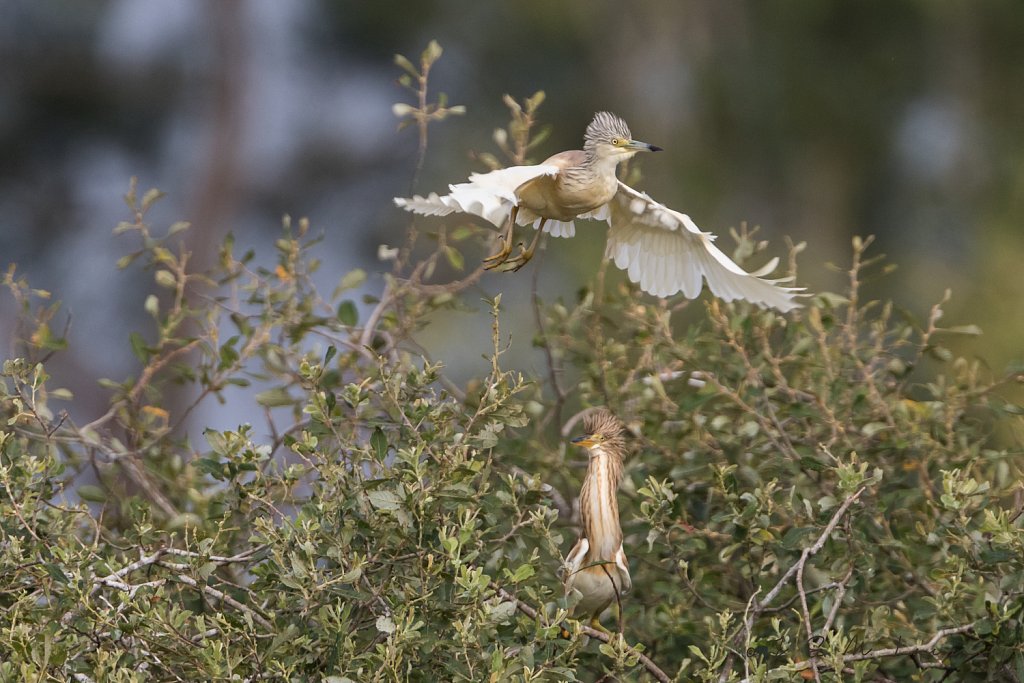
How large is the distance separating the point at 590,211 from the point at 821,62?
635 cm

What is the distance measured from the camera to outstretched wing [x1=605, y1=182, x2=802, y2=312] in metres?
1.93

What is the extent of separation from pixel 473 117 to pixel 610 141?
5605mm

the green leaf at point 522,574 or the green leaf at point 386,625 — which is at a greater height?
the green leaf at point 522,574

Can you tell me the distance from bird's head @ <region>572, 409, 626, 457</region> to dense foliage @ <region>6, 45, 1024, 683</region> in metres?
0.11

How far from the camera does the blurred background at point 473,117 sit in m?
7.14

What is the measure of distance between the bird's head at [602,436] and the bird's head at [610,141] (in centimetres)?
51

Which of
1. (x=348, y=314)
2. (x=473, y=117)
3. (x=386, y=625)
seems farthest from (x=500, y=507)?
(x=473, y=117)

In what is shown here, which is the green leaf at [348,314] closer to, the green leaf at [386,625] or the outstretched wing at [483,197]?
the outstretched wing at [483,197]

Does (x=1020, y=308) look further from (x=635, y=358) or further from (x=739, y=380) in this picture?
(x=739, y=380)

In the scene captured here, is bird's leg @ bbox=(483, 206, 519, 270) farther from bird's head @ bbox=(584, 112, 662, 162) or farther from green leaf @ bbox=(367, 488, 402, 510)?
green leaf @ bbox=(367, 488, 402, 510)

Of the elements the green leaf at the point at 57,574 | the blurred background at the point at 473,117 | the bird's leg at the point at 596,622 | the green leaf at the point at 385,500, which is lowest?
the green leaf at the point at 57,574

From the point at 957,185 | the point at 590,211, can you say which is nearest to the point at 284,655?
the point at 590,211

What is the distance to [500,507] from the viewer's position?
1.77 meters

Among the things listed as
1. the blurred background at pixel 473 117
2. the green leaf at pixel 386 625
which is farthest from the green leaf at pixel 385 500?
the blurred background at pixel 473 117
